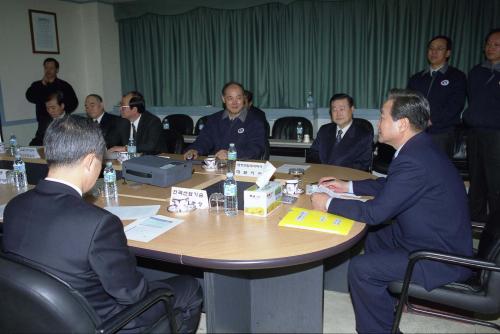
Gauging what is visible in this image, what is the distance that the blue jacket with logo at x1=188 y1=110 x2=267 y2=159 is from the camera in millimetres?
3578

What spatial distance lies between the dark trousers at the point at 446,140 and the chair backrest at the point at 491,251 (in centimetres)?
230

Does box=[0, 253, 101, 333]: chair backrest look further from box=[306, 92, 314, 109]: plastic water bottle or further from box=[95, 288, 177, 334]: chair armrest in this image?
box=[306, 92, 314, 109]: plastic water bottle

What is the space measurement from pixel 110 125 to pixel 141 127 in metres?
0.36

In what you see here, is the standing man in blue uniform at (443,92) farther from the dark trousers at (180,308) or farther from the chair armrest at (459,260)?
the dark trousers at (180,308)

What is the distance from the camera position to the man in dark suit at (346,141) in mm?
3225

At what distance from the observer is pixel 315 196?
6.55 feet

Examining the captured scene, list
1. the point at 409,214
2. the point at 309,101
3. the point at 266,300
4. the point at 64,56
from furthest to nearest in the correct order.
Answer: the point at 64,56 → the point at 309,101 → the point at 266,300 → the point at 409,214

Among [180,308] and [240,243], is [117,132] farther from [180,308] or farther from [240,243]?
[240,243]

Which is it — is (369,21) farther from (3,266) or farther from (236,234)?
(3,266)

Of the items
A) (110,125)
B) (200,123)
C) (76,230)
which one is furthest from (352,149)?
(200,123)

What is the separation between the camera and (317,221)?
183 centimetres

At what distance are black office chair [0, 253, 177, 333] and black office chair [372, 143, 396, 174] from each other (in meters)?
3.61

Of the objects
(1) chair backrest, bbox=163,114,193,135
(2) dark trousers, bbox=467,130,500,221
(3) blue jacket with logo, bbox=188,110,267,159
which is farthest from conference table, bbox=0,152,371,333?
(1) chair backrest, bbox=163,114,193,135

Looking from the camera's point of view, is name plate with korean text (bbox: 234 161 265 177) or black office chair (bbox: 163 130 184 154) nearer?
name plate with korean text (bbox: 234 161 265 177)
